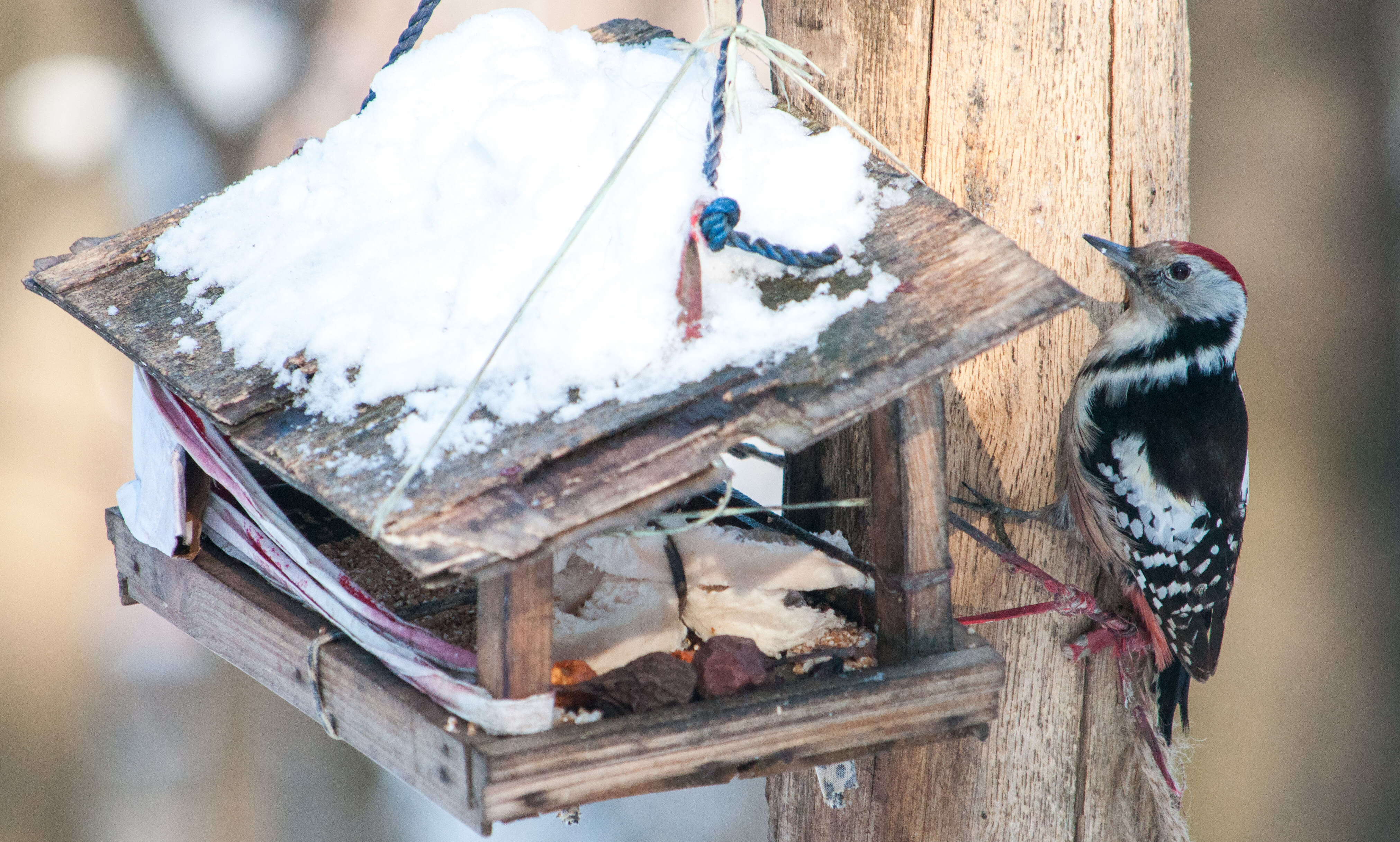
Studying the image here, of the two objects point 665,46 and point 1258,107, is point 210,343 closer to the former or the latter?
point 665,46

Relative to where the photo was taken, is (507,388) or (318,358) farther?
(318,358)

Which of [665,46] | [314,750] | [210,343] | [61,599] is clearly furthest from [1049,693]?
[61,599]

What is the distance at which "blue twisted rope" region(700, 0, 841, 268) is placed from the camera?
51.4 inches

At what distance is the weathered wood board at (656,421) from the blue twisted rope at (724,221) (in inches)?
1.6

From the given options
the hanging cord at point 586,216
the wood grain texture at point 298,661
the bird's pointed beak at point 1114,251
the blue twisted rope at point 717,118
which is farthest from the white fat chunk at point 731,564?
the bird's pointed beak at point 1114,251

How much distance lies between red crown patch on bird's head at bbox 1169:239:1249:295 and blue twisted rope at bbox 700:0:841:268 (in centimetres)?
87

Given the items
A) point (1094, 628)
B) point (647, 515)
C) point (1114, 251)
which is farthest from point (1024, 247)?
point (647, 515)

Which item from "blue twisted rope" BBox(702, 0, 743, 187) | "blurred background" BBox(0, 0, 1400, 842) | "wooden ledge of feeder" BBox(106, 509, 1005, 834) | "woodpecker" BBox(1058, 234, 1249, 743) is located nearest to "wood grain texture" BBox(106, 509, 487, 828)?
"wooden ledge of feeder" BBox(106, 509, 1005, 834)

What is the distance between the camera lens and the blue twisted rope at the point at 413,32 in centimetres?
163

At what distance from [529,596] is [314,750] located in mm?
3777

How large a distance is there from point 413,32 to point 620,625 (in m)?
0.96

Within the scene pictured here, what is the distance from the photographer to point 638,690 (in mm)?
1394

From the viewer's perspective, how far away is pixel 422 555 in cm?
109

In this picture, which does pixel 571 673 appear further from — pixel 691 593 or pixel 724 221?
pixel 724 221
